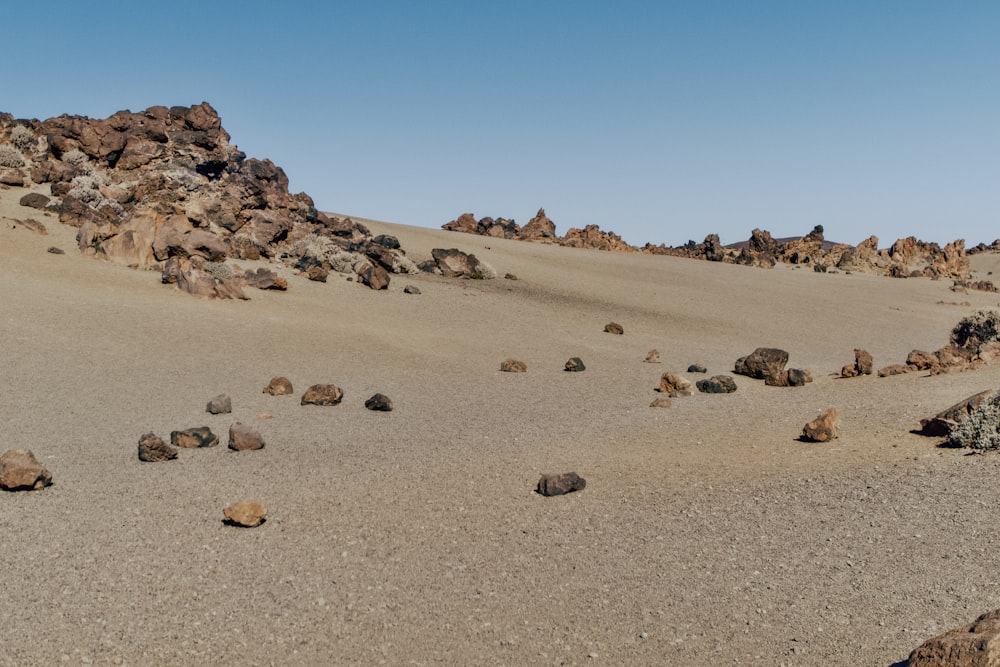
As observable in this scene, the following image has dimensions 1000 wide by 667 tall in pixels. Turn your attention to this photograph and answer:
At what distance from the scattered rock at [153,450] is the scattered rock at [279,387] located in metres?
3.65

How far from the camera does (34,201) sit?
2319 cm

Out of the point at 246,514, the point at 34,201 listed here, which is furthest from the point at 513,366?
the point at 34,201

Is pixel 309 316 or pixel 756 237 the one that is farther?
pixel 756 237

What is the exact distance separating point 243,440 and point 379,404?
2751 mm

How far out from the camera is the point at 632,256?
130 feet

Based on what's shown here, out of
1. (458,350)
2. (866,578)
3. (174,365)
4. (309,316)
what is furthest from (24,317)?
(866,578)

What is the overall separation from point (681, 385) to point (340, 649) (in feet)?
31.5

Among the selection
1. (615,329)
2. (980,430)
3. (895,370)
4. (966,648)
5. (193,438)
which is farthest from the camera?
(615,329)

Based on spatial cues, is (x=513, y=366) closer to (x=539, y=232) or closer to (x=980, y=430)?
(x=980, y=430)

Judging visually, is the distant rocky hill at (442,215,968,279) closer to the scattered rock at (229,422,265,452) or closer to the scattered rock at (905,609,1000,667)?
the scattered rock at (229,422,265,452)

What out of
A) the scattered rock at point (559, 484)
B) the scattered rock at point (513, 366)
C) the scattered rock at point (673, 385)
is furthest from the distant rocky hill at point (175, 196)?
the scattered rock at point (559, 484)

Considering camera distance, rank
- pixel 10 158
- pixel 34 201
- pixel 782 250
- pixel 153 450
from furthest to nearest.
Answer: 1. pixel 782 250
2. pixel 10 158
3. pixel 34 201
4. pixel 153 450

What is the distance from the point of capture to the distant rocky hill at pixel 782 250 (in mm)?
45406

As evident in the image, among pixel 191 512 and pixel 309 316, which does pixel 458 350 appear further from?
pixel 191 512
